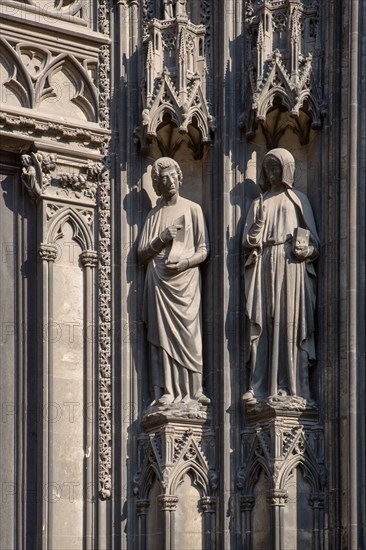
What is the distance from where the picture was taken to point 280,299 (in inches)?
675

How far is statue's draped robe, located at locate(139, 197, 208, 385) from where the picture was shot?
1742 cm

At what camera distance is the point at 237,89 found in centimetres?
1789

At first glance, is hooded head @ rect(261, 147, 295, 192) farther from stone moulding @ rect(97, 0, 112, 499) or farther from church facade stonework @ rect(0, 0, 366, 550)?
stone moulding @ rect(97, 0, 112, 499)

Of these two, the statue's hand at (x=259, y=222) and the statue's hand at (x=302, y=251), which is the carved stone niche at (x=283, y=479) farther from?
the statue's hand at (x=259, y=222)

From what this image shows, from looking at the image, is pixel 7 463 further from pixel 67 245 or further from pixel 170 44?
pixel 170 44

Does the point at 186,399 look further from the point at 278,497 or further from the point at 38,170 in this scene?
the point at 38,170

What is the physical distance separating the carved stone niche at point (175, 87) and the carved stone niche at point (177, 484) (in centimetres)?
258

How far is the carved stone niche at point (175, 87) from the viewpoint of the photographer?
1778cm

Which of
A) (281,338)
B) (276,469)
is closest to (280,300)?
(281,338)

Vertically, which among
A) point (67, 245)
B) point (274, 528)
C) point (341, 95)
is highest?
point (341, 95)

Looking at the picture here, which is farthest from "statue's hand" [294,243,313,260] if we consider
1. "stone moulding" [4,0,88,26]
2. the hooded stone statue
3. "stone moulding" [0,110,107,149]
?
"stone moulding" [4,0,88,26]

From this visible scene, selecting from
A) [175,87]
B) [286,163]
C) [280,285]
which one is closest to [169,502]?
[280,285]

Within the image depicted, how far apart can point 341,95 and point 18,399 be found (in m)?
3.92

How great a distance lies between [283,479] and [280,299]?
157 centimetres
